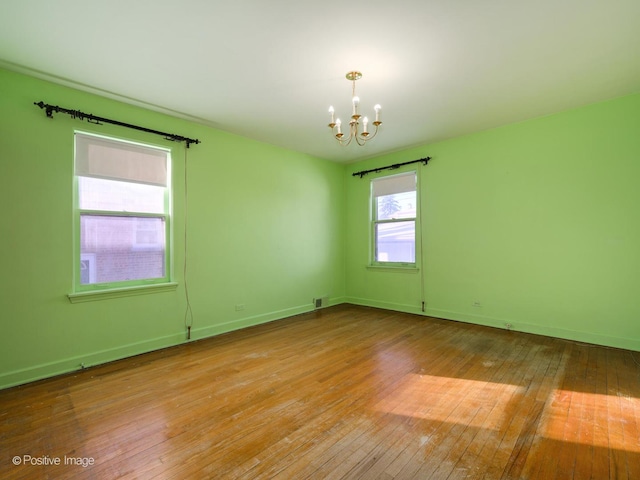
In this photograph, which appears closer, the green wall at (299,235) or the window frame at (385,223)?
the green wall at (299,235)

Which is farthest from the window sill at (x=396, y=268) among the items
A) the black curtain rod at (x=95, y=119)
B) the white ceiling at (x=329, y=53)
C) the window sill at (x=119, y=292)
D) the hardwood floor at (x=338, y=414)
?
the black curtain rod at (x=95, y=119)

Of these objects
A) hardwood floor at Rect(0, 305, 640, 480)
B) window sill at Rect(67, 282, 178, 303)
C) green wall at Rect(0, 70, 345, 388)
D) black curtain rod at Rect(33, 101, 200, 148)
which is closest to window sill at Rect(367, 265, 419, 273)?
green wall at Rect(0, 70, 345, 388)

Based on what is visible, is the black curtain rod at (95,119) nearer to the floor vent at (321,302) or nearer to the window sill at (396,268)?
the floor vent at (321,302)

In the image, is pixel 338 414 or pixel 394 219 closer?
pixel 338 414

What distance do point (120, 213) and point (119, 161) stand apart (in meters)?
0.56

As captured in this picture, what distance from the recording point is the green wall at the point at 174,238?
2.59 metres

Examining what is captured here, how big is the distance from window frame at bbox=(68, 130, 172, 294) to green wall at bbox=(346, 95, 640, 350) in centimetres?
363

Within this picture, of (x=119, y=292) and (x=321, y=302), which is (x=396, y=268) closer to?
(x=321, y=302)

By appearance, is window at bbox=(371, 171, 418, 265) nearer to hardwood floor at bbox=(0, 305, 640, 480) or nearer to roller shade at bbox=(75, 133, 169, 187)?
hardwood floor at bbox=(0, 305, 640, 480)

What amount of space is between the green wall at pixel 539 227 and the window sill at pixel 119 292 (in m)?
3.62

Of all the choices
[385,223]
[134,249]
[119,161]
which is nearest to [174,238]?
[134,249]

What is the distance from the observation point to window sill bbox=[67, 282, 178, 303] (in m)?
2.87

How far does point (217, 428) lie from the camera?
75.1 inches

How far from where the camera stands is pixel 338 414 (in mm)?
2055
